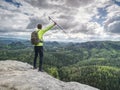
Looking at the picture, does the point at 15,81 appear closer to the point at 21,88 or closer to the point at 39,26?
the point at 21,88

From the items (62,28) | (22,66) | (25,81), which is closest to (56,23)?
(62,28)

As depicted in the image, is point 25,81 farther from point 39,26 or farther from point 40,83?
point 39,26

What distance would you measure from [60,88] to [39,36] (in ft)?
21.4

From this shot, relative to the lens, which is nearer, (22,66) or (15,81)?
(15,81)

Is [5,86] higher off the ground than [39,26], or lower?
lower

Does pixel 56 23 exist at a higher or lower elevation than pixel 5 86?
higher

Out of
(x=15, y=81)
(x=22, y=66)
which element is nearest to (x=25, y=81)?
(x=15, y=81)

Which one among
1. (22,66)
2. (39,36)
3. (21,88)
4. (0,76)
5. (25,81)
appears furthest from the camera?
(22,66)

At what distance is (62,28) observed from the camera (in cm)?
2548

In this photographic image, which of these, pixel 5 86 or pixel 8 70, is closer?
pixel 5 86

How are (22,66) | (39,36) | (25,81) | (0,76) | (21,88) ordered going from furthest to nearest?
1. (22,66)
2. (39,36)
3. (0,76)
4. (25,81)
5. (21,88)

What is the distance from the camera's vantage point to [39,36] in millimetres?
24062

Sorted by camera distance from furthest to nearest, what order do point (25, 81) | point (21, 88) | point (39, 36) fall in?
1. point (39, 36)
2. point (25, 81)
3. point (21, 88)

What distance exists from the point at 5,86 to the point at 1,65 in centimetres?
637
